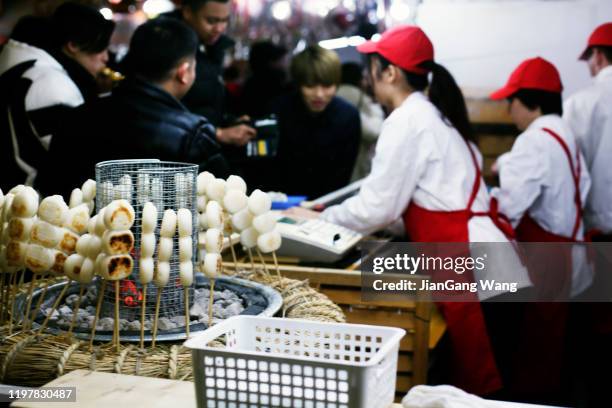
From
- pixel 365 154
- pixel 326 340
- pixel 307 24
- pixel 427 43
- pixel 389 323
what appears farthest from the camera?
pixel 307 24

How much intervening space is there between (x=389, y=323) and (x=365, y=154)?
249 centimetres

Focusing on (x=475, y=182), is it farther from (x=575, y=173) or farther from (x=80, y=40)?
(x=80, y=40)

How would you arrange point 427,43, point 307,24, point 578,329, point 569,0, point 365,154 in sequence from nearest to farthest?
point 427,43
point 569,0
point 578,329
point 365,154
point 307,24

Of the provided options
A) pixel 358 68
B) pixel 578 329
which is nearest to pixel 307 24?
pixel 358 68

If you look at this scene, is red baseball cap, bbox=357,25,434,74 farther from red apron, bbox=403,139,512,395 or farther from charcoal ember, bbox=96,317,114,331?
charcoal ember, bbox=96,317,114,331

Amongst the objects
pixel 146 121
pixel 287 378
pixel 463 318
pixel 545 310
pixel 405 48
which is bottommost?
pixel 545 310

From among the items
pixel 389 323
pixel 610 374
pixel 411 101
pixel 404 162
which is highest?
pixel 411 101

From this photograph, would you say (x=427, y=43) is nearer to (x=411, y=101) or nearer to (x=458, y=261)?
(x=411, y=101)

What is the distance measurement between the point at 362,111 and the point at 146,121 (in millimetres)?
2655

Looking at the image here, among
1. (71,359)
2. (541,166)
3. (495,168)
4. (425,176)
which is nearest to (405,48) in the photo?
(425,176)

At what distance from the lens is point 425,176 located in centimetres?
340

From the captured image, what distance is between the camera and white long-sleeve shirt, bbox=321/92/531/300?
3348mm

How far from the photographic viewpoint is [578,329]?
14.5 ft

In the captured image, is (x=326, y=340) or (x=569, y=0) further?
(x=569, y=0)
